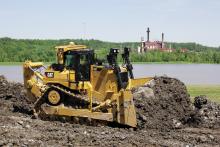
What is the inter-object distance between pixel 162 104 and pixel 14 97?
8372 mm

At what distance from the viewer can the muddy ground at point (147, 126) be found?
49.1 ft

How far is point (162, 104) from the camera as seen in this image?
1920cm

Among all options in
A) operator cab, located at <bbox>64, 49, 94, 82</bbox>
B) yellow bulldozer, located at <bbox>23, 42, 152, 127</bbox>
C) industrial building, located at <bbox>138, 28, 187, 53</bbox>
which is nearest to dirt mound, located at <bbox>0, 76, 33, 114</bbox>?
yellow bulldozer, located at <bbox>23, 42, 152, 127</bbox>

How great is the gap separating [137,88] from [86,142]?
5707 mm

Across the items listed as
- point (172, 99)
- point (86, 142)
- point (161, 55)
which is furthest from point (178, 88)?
point (161, 55)

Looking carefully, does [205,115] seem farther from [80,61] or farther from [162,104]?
[80,61]

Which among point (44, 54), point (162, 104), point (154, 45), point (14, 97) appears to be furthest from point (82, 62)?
point (154, 45)

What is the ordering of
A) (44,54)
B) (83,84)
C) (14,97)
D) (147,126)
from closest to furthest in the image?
(147,126), (83,84), (14,97), (44,54)

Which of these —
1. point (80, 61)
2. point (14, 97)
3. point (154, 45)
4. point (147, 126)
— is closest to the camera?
point (147, 126)

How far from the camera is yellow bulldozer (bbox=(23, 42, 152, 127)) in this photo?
18.3 meters

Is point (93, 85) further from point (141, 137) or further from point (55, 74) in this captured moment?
point (141, 137)

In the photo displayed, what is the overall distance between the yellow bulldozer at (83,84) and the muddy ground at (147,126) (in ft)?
1.83

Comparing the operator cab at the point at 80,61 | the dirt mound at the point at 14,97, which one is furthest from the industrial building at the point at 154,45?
the operator cab at the point at 80,61

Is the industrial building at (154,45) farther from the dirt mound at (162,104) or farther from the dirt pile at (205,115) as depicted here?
the dirt mound at (162,104)
